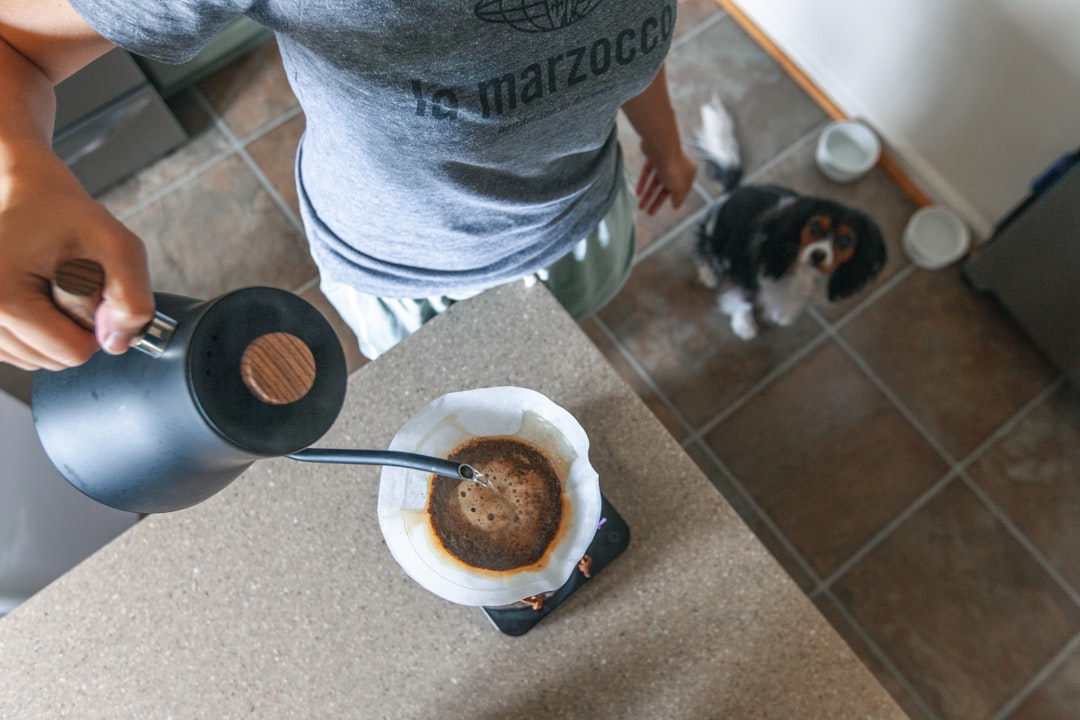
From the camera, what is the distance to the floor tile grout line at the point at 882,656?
1.46m

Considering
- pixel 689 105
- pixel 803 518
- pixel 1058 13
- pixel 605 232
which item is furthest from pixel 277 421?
pixel 689 105

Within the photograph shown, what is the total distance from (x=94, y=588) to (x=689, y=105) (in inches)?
61.8

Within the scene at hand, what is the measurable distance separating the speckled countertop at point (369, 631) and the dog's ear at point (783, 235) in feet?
2.82

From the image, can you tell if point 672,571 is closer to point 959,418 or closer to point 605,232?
point 605,232

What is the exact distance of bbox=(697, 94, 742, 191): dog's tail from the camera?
5.48ft

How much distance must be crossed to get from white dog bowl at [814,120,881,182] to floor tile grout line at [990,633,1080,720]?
1074 millimetres

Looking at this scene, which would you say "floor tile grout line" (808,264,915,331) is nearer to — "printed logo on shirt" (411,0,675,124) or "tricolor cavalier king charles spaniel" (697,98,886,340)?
"tricolor cavalier king charles spaniel" (697,98,886,340)

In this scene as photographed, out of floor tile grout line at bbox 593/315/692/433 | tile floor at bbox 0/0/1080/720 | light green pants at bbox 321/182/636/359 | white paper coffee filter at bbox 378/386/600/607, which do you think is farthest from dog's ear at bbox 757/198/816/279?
white paper coffee filter at bbox 378/386/600/607

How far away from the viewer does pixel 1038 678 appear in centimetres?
149

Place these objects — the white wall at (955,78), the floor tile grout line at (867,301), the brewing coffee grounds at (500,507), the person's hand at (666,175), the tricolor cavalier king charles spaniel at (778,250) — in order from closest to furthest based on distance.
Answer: the brewing coffee grounds at (500,507)
the person's hand at (666,175)
the white wall at (955,78)
the tricolor cavalier king charles spaniel at (778,250)
the floor tile grout line at (867,301)

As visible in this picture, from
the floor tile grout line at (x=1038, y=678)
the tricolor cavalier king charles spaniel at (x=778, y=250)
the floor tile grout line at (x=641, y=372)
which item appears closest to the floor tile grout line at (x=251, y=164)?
the floor tile grout line at (x=641, y=372)

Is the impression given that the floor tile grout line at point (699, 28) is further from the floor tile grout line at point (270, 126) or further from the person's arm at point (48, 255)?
the person's arm at point (48, 255)

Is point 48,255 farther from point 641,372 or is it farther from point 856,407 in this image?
point 856,407

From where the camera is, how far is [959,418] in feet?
5.36
